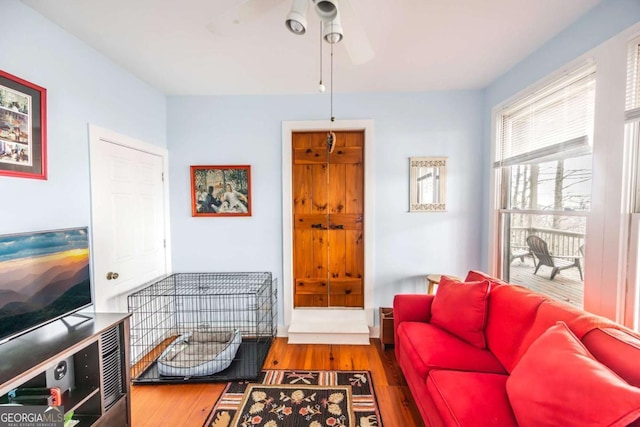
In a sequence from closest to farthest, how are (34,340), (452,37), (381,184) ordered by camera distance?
(34,340) → (452,37) → (381,184)

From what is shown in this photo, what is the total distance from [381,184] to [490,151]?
1.14 metres

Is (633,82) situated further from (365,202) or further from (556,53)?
(365,202)

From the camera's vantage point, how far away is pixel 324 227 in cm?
295

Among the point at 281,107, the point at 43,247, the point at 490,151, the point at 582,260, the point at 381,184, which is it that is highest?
the point at 281,107

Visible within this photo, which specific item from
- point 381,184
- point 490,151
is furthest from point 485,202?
point 381,184

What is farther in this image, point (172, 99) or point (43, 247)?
point (172, 99)

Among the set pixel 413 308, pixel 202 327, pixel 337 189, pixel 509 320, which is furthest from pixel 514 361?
pixel 202 327

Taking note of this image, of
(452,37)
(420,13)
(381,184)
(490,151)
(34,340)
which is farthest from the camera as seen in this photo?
(381,184)

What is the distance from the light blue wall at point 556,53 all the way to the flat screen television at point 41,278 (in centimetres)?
344

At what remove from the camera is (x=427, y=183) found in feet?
9.11

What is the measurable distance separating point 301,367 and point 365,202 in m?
1.71

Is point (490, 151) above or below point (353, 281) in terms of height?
above

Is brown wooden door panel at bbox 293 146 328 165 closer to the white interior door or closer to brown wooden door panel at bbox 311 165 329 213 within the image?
brown wooden door panel at bbox 311 165 329 213

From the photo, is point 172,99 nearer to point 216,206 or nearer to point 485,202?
point 216,206
